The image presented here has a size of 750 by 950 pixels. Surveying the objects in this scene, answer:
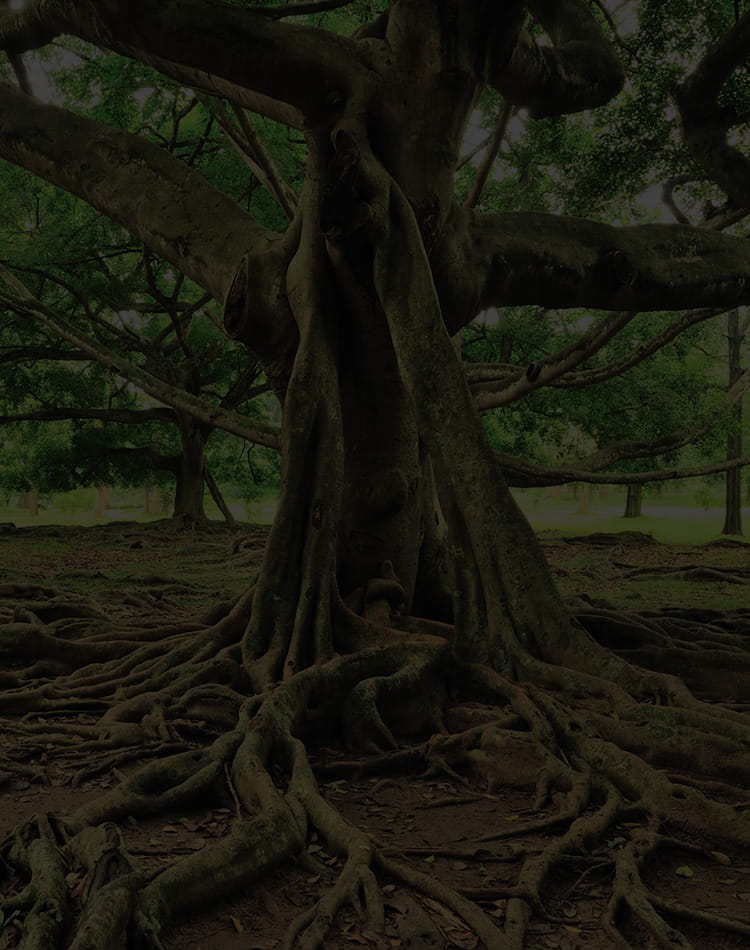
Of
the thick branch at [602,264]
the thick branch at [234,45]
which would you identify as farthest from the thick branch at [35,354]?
the thick branch at [602,264]

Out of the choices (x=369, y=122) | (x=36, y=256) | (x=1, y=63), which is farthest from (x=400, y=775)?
(x=36, y=256)

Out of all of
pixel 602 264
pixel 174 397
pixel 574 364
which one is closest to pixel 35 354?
pixel 174 397

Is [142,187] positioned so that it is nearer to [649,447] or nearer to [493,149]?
[493,149]

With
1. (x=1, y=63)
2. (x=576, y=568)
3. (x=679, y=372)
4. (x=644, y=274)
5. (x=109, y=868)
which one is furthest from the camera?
(x=679, y=372)

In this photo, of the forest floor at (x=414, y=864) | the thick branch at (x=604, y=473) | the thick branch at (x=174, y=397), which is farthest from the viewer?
the thick branch at (x=604, y=473)

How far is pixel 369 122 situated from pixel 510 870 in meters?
4.23

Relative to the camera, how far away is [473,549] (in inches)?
180

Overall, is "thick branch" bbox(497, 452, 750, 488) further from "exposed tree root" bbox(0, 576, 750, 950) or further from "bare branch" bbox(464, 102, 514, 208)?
"exposed tree root" bbox(0, 576, 750, 950)

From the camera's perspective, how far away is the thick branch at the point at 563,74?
5.50 metres

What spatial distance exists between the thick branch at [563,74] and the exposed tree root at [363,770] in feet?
12.8

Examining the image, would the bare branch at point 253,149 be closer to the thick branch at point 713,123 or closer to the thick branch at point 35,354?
the thick branch at point 713,123

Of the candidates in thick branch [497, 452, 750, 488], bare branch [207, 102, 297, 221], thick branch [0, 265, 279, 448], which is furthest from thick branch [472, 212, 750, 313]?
thick branch [497, 452, 750, 488]

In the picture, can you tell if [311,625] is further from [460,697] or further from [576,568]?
[576,568]

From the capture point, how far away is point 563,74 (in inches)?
226
